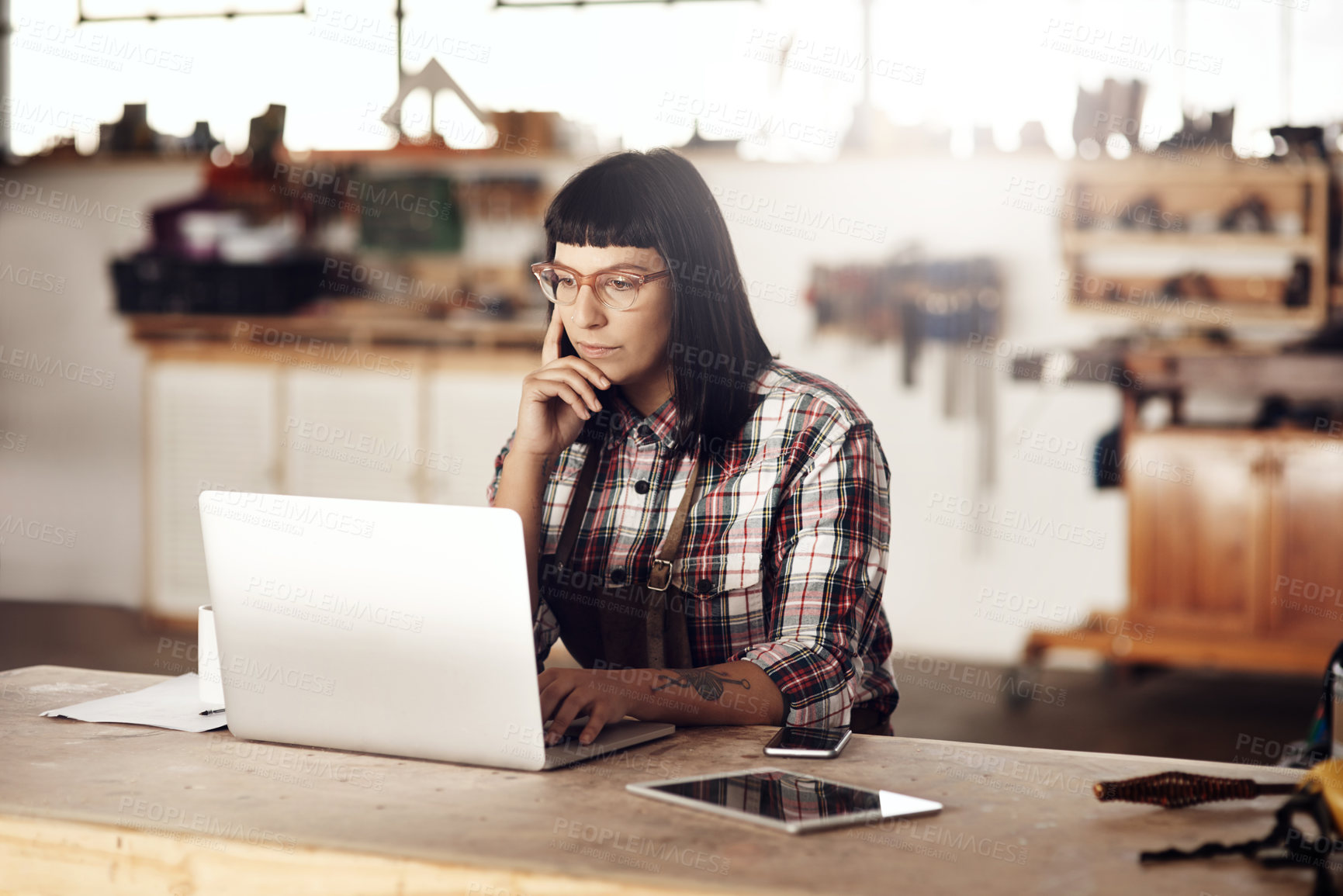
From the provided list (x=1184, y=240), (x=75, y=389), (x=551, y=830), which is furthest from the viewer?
(x=75, y=389)

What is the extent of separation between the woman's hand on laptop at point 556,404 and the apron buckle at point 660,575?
211 mm

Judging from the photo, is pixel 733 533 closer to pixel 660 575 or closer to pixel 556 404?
pixel 660 575

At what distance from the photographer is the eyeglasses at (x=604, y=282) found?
1.67 metres

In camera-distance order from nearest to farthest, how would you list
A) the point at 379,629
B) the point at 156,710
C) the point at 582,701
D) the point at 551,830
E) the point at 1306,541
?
the point at 551,830
the point at 379,629
the point at 582,701
the point at 156,710
the point at 1306,541

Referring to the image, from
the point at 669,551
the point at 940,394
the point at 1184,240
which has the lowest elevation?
the point at 669,551

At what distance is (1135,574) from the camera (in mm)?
4168

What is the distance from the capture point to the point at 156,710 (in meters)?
1.37

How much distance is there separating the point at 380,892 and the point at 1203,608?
3.73 metres

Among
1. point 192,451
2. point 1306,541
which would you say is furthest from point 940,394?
point 192,451

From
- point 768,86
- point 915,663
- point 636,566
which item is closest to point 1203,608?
point 915,663

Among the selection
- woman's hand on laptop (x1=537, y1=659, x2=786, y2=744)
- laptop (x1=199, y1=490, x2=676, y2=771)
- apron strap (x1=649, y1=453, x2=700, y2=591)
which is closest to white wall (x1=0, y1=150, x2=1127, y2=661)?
apron strap (x1=649, y1=453, x2=700, y2=591)

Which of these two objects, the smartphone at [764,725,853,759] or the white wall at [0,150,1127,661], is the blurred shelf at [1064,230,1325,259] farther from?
the smartphone at [764,725,853,759]

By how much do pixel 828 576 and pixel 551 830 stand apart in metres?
0.66

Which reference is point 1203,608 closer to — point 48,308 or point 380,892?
point 380,892
